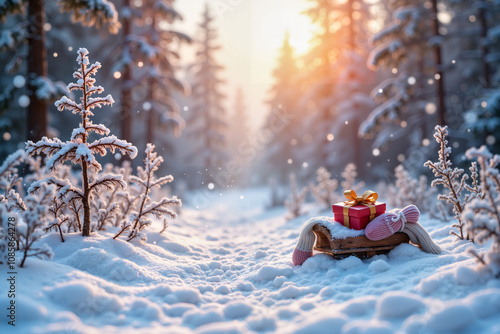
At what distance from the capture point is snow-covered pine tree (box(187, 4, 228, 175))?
2236 centimetres

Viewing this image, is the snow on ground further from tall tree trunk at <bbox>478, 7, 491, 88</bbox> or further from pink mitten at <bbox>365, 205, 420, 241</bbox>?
tall tree trunk at <bbox>478, 7, 491, 88</bbox>

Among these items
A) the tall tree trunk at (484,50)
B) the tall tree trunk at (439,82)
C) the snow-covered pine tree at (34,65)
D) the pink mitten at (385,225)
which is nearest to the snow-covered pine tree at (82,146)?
the pink mitten at (385,225)

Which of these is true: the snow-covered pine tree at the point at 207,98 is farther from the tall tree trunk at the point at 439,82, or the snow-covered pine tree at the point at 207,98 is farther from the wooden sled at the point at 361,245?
the wooden sled at the point at 361,245

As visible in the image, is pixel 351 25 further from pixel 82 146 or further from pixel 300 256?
pixel 82 146

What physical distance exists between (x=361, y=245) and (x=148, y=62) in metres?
10.6

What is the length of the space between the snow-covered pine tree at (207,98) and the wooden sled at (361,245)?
1828cm

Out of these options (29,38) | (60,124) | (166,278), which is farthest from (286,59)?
(166,278)

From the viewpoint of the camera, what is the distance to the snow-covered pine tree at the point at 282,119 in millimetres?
23109

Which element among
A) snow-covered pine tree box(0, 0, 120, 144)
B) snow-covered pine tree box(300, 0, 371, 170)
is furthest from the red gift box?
snow-covered pine tree box(300, 0, 371, 170)

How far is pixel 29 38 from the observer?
773cm

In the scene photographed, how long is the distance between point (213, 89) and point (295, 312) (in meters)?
21.6

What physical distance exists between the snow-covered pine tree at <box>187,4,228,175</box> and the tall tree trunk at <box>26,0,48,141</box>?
14.3 metres

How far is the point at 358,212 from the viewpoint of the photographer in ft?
13.5

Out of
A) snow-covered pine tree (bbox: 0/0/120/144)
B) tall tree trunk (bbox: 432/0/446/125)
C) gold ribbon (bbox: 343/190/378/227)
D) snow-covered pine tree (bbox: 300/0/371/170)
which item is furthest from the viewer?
snow-covered pine tree (bbox: 300/0/371/170)
